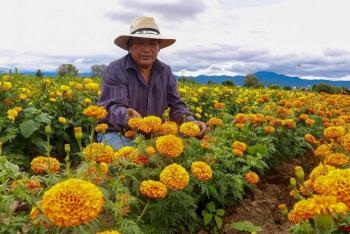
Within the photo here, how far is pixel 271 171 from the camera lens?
429cm

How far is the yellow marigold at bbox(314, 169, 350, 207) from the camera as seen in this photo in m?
1.43

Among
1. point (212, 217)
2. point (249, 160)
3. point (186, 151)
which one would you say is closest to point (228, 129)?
point (249, 160)

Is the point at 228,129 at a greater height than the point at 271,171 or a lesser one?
greater

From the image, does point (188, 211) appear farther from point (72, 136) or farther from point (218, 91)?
point (218, 91)

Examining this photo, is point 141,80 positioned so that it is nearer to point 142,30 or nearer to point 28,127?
point 142,30

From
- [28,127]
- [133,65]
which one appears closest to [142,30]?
[133,65]

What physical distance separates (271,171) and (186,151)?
5.61ft

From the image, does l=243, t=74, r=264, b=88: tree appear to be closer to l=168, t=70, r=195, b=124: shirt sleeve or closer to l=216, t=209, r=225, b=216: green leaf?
l=168, t=70, r=195, b=124: shirt sleeve

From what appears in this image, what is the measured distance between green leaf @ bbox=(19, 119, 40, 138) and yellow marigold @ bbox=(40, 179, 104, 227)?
10.2ft

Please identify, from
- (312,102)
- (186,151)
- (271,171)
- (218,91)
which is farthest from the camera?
(218,91)

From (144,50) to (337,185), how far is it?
3.05 m

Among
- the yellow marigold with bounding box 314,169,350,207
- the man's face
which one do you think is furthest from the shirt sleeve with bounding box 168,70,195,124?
the yellow marigold with bounding box 314,169,350,207

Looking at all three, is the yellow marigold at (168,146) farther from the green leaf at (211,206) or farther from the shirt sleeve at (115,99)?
the shirt sleeve at (115,99)

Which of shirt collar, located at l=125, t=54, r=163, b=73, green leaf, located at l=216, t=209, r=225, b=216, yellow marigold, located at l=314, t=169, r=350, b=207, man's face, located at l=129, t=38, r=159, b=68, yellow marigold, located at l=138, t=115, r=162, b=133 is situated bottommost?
green leaf, located at l=216, t=209, r=225, b=216
